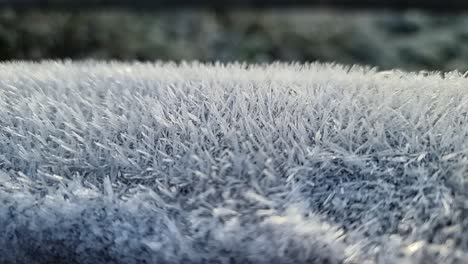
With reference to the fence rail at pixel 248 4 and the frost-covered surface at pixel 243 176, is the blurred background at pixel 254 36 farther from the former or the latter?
the frost-covered surface at pixel 243 176

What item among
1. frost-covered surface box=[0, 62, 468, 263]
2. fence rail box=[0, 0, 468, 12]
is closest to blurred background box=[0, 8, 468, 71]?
fence rail box=[0, 0, 468, 12]

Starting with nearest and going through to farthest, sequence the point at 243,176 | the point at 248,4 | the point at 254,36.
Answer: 1. the point at 243,176
2. the point at 248,4
3. the point at 254,36

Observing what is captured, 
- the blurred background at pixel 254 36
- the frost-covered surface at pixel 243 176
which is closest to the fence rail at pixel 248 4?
the blurred background at pixel 254 36

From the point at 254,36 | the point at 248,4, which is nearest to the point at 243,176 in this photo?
the point at 248,4

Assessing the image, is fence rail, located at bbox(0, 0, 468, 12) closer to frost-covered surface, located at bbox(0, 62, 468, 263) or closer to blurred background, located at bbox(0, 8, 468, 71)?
blurred background, located at bbox(0, 8, 468, 71)

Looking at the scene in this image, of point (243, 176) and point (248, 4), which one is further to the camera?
point (248, 4)

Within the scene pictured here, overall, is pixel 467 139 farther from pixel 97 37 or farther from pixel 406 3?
pixel 97 37

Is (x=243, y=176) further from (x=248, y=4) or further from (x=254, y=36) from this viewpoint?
(x=254, y=36)
